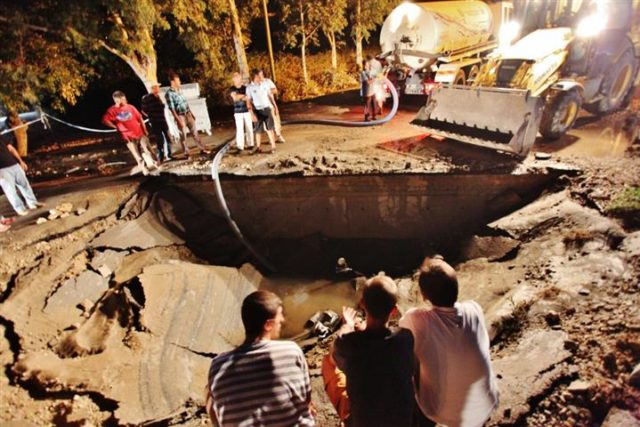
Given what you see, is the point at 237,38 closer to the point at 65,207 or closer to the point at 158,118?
the point at 158,118

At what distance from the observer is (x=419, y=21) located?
10.5 metres

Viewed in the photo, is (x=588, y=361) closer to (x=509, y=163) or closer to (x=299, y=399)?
(x=299, y=399)

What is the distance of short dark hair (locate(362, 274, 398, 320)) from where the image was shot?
2217 mm

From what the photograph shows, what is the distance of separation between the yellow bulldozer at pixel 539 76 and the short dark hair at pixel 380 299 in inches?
220

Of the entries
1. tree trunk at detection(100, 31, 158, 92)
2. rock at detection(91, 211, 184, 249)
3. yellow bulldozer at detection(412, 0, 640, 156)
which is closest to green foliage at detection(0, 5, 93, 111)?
tree trunk at detection(100, 31, 158, 92)

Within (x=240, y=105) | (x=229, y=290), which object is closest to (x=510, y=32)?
(x=240, y=105)

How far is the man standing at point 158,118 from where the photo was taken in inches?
299

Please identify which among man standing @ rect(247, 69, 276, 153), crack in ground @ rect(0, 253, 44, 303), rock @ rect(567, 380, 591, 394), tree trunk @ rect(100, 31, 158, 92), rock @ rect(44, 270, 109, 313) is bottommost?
rock @ rect(44, 270, 109, 313)

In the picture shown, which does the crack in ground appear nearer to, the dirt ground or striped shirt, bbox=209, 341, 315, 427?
the dirt ground

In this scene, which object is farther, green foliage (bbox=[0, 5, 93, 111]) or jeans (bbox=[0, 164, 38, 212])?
green foliage (bbox=[0, 5, 93, 111])

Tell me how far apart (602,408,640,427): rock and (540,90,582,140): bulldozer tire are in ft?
20.6

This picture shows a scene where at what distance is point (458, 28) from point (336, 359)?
11.1 m

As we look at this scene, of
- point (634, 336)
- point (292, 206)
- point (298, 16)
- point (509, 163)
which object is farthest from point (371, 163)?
point (298, 16)

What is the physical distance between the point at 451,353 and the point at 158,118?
739 cm
